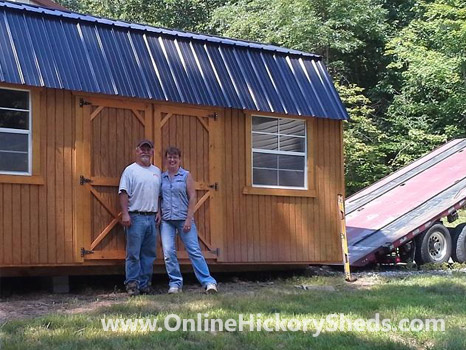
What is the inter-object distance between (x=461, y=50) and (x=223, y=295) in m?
17.5

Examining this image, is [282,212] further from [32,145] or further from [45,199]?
[32,145]

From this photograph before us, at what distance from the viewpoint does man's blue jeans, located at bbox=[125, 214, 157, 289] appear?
8031 millimetres

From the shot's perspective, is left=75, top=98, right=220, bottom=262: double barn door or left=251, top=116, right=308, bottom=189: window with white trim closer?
left=75, top=98, right=220, bottom=262: double barn door

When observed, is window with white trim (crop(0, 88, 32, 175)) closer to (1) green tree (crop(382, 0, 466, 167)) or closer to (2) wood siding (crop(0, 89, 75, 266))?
(2) wood siding (crop(0, 89, 75, 266))

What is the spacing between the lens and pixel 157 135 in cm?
889

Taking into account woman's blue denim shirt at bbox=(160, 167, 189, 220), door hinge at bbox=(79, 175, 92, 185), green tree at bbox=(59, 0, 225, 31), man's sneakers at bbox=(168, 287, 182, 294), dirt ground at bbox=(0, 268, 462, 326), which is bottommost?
dirt ground at bbox=(0, 268, 462, 326)

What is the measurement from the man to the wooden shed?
1.41ft

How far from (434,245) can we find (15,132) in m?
7.75

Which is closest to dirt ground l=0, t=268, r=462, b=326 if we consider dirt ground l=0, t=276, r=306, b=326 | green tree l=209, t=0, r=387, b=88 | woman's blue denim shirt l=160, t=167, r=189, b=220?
dirt ground l=0, t=276, r=306, b=326

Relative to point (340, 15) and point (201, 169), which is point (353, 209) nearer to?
point (201, 169)

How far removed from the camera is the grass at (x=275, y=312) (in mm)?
5309

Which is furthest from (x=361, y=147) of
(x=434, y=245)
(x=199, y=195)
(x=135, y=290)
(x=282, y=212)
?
(x=135, y=290)

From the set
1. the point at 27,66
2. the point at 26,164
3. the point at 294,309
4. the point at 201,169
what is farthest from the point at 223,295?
the point at 27,66

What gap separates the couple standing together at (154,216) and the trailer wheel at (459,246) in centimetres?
596
